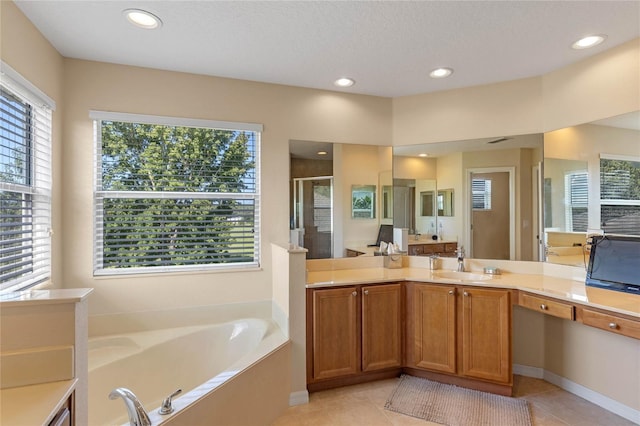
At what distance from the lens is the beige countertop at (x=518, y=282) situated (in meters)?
2.01

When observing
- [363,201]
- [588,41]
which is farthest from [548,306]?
[588,41]

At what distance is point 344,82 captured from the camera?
2920 mm

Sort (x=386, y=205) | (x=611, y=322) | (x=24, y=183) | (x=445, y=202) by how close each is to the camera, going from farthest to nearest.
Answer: (x=386, y=205) < (x=445, y=202) < (x=24, y=183) < (x=611, y=322)

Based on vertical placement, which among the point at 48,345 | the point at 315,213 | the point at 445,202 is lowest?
the point at 48,345

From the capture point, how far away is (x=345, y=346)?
258 centimetres

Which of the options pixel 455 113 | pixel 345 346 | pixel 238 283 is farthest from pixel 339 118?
pixel 345 346

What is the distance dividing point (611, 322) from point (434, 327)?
1.10 meters

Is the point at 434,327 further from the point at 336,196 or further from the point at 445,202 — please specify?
the point at 336,196

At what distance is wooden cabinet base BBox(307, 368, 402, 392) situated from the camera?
2572 mm

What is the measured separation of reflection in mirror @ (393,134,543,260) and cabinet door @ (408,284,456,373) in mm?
671

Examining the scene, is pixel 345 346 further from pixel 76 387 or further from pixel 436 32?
pixel 436 32

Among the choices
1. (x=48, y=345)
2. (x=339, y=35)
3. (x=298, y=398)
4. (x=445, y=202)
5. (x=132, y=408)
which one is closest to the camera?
(x=48, y=345)

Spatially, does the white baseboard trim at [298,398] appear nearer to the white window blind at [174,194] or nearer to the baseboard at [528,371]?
the white window blind at [174,194]

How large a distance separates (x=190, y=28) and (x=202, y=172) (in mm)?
1096
